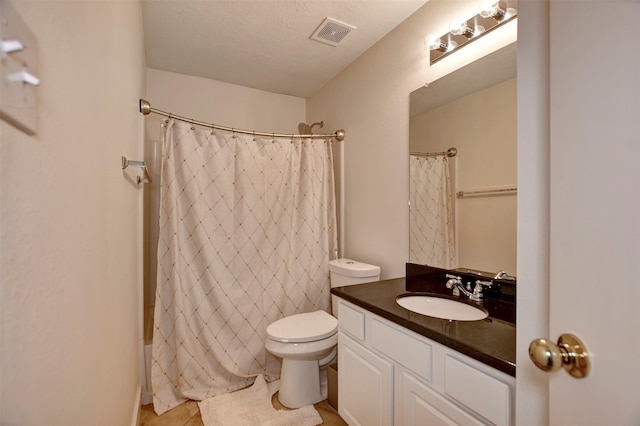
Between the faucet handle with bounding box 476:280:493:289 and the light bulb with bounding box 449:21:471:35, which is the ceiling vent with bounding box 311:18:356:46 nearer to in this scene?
the light bulb with bounding box 449:21:471:35

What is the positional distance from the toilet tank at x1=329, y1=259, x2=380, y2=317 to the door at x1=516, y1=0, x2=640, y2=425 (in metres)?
1.42

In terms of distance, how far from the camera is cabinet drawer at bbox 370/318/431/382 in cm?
106

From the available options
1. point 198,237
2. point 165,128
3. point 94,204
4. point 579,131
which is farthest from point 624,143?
point 165,128

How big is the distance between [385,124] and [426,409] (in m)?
1.63

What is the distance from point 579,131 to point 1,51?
2.51 ft

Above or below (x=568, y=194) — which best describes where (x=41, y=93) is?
above

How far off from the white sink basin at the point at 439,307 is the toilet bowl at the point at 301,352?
632 mm

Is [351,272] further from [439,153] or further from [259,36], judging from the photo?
[259,36]

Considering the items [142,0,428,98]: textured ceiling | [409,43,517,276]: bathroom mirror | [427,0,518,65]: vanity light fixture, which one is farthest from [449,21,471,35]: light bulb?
[142,0,428,98]: textured ceiling

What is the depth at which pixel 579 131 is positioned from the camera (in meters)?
0.48

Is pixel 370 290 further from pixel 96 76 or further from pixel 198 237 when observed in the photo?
pixel 96 76

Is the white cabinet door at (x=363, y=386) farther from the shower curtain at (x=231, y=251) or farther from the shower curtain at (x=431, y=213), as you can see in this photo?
the shower curtain at (x=231, y=251)

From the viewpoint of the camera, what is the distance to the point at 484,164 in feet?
4.68

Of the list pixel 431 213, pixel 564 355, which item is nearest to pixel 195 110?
pixel 431 213
